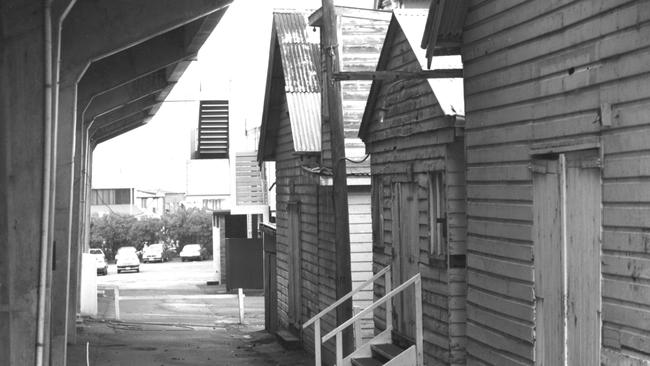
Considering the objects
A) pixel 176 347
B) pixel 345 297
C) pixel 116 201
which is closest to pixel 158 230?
pixel 116 201

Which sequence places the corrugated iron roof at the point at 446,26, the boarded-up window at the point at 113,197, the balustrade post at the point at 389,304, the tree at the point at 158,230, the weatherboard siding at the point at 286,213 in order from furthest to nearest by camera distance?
the boarded-up window at the point at 113,197
the tree at the point at 158,230
the weatherboard siding at the point at 286,213
the balustrade post at the point at 389,304
the corrugated iron roof at the point at 446,26

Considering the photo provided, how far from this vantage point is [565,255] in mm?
8492

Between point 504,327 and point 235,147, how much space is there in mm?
40193

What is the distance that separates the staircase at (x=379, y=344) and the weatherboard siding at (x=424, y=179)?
292 millimetres

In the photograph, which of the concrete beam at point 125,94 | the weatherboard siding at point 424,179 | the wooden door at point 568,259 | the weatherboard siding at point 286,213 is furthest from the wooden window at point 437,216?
the concrete beam at point 125,94

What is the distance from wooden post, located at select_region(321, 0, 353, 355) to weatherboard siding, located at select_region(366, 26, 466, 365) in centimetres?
71

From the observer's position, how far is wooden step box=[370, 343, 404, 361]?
43.4 ft

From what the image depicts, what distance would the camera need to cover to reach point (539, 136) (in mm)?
9031

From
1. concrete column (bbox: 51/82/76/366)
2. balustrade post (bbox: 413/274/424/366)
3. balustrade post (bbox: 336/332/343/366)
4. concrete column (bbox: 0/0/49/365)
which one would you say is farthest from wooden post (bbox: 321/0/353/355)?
concrete column (bbox: 51/82/76/366)

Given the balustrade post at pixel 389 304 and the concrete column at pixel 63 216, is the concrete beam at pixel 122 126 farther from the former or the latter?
the balustrade post at pixel 389 304

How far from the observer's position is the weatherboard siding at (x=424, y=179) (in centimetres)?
1184

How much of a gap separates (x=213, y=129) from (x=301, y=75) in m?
26.2

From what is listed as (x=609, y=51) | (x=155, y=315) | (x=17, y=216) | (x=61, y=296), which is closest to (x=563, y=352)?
(x=609, y=51)

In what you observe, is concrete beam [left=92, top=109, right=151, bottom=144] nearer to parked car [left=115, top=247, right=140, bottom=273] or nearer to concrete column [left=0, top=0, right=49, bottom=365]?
parked car [left=115, top=247, right=140, bottom=273]
